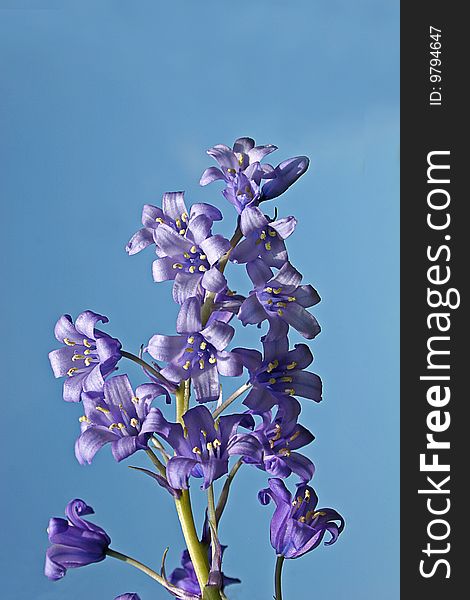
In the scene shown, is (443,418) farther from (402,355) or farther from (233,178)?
(233,178)

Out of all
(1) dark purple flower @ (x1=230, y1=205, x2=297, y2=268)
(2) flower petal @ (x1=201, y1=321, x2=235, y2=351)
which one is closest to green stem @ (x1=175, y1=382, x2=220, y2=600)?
(2) flower petal @ (x1=201, y1=321, x2=235, y2=351)

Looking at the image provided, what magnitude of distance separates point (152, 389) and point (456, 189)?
1198mm

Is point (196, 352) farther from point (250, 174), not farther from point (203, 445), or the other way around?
point (250, 174)

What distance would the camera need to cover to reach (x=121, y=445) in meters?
1.57

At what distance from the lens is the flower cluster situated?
1584 millimetres

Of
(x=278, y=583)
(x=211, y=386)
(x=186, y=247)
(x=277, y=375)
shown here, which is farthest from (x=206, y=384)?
(x=278, y=583)

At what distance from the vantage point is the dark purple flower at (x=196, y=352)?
158 centimetres

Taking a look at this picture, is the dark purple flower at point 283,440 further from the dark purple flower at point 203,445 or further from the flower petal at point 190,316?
the flower petal at point 190,316

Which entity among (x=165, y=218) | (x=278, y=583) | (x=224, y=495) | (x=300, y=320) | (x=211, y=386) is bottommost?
(x=278, y=583)

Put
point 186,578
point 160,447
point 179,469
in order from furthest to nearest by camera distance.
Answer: point 186,578 → point 160,447 → point 179,469

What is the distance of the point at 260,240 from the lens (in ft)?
5.36

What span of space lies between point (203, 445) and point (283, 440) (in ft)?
0.46

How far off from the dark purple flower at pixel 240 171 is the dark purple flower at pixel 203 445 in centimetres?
33

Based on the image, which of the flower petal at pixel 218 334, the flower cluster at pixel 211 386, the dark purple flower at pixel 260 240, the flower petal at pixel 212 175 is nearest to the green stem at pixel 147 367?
the flower cluster at pixel 211 386
